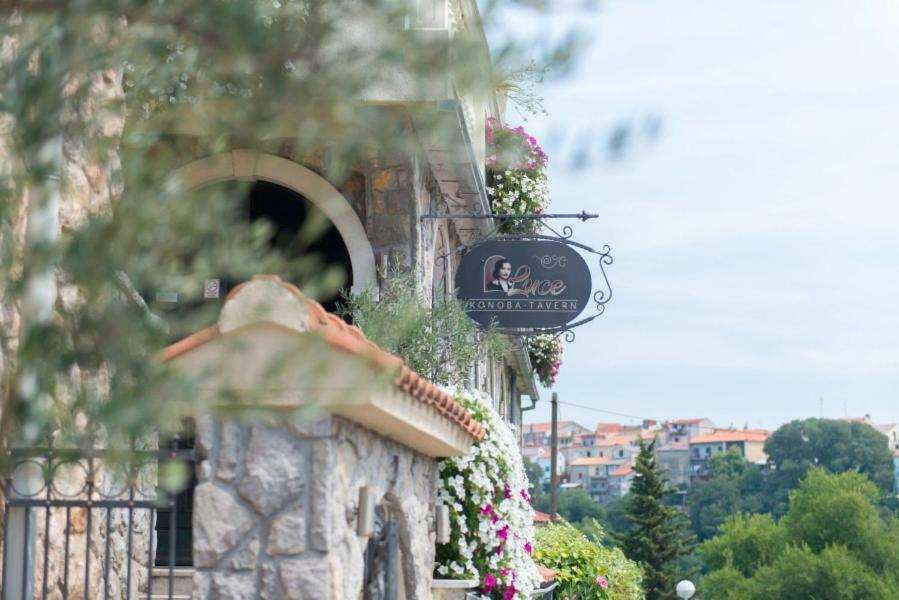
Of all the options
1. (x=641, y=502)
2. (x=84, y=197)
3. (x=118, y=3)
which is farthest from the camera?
(x=641, y=502)

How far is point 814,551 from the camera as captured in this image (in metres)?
65.7

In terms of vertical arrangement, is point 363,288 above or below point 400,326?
above

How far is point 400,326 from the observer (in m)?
6.07

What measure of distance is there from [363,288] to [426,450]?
4.61m

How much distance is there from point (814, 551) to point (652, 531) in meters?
16.3

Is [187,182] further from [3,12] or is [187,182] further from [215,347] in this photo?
[3,12]

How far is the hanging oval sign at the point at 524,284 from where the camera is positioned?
37.0 feet

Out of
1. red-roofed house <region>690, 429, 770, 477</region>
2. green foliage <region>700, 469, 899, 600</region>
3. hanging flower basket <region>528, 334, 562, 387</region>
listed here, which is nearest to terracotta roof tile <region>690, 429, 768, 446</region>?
red-roofed house <region>690, 429, 770, 477</region>

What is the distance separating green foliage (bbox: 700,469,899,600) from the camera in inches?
2451

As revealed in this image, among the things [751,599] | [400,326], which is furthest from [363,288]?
[751,599]

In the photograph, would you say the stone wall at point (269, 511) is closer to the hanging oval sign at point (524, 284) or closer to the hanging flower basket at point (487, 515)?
the hanging flower basket at point (487, 515)

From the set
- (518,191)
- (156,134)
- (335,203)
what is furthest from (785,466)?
(156,134)

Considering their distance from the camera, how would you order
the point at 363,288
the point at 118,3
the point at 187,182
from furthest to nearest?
the point at 363,288 → the point at 187,182 → the point at 118,3

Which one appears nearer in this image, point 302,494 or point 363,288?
point 302,494
